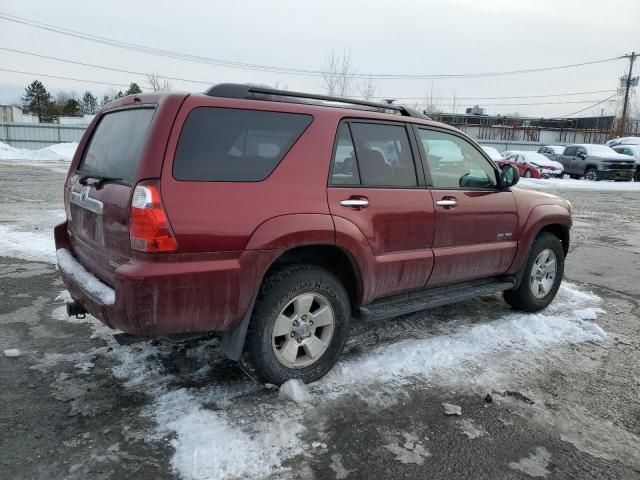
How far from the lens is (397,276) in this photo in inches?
150

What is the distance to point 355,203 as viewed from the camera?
346 centimetres

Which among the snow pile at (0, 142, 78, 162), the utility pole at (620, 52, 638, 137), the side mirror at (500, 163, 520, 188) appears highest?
the utility pole at (620, 52, 638, 137)

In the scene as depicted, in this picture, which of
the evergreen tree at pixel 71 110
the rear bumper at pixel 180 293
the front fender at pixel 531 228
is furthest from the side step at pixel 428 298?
the evergreen tree at pixel 71 110

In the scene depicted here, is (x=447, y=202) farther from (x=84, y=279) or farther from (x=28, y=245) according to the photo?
(x=28, y=245)

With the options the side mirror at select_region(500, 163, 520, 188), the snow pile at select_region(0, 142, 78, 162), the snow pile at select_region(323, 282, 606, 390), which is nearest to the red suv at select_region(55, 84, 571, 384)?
the side mirror at select_region(500, 163, 520, 188)

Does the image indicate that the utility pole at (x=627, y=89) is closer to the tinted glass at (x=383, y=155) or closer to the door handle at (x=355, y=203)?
the tinted glass at (x=383, y=155)

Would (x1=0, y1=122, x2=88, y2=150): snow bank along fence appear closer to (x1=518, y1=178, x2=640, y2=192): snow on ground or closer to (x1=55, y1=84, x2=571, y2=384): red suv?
(x1=518, y1=178, x2=640, y2=192): snow on ground

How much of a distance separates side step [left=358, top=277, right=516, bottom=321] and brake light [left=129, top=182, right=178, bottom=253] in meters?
1.57

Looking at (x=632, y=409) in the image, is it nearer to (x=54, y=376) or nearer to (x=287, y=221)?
(x=287, y=221)

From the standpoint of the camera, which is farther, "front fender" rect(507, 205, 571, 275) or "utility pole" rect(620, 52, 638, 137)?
"utility pole" rect(620, 52, 638, 137)

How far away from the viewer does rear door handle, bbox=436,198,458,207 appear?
4029 mm

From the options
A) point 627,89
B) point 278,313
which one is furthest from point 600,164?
point 278,313

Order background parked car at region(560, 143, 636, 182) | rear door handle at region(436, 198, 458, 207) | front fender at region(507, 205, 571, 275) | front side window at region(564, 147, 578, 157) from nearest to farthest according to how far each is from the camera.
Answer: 1. rear door handle at region(436, 198, 458, 207)
2. front fender at region(507, 205, 571, 275)
3. background parked car at region(560, 143, 636, 182)
4. front side window at region(564, 147, 578, 157)

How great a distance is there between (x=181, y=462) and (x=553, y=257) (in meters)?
4.26
